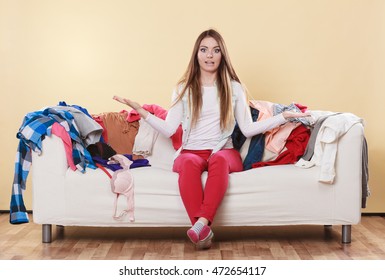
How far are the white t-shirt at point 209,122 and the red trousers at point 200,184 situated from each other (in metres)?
0.18

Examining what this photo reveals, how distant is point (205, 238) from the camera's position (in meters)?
3.40

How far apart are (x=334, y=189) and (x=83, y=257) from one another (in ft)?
4.23

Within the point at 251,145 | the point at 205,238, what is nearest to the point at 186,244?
the point at 205,238

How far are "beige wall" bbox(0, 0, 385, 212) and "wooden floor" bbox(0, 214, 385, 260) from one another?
922mm

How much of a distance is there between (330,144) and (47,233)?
1523mm

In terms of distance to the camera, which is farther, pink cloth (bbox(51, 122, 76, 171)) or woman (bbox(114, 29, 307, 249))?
woman (bbox(114, 29, 307, 249))

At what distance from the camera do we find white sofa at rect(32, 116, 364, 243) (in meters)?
3.61

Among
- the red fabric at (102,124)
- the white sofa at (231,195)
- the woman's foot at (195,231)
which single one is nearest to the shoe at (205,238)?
the woman's foot at (195,231)

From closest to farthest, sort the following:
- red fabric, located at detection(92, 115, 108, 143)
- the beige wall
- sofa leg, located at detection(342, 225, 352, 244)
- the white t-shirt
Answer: sofa leg, located at detection(342, 225, 352, 244), the white t-shirt, red fabric, located at detection(92, 115, 108, 143), the beige wall

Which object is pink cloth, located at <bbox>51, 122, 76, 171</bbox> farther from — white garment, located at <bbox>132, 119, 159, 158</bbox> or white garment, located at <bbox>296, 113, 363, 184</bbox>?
white garment, located at <bbox>296, 113, 363, 184</bbox>

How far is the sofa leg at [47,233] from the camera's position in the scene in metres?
3.72

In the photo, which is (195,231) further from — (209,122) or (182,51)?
(182,51)

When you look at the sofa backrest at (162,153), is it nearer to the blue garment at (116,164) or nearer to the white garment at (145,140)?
the white garment at (145,140)

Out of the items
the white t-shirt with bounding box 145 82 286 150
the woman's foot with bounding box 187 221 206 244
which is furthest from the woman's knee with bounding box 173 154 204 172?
the woman's foot with bounding box 187 221 206 244
